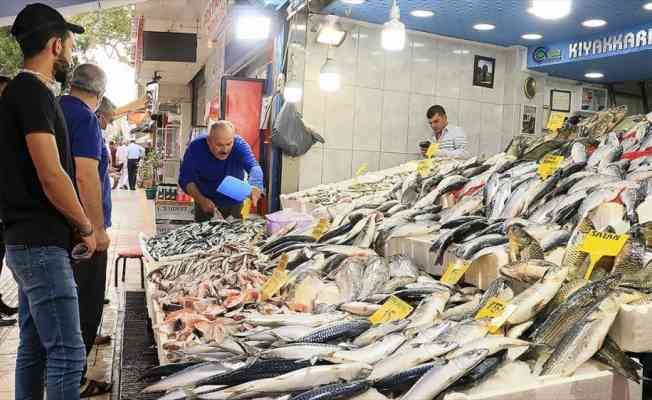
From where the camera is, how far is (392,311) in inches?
115

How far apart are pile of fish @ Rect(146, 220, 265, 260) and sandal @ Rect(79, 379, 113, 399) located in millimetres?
1044

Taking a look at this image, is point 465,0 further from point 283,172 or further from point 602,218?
point 602,218

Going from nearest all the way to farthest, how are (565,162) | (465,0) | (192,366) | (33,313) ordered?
(192,366) < (33,313) < (565,162) < (465,0)

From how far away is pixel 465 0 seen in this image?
26.2 feet

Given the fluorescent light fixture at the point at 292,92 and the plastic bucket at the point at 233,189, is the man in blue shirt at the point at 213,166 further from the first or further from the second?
Answer: the fluorescent light fixture at the point at 292,92

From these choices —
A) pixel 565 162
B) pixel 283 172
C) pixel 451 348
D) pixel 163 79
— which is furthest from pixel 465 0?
pixel 163 79

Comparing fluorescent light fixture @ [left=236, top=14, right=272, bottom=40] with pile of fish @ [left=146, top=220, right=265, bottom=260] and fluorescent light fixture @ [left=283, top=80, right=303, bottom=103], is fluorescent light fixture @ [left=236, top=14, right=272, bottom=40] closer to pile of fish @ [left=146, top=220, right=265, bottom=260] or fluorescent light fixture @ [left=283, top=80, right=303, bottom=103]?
fluorescent light fixture @ [left=283, top=80, right=303, bottom=103]

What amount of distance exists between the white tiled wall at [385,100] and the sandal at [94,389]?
5.15 m

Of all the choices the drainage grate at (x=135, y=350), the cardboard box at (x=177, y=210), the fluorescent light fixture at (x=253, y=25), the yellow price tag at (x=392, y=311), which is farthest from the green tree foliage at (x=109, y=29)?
the yellow price tag at (x=392, y=311)

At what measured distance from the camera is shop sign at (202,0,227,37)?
36.5ft

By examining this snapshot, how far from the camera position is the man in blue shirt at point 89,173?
396 cm

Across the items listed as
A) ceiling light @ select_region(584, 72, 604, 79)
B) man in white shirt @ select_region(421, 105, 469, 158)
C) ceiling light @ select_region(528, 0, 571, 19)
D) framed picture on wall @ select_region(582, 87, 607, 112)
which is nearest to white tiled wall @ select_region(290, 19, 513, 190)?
man in white shirt @ select_region(421, 105, 469, 158)

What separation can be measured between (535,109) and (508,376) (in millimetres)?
9656

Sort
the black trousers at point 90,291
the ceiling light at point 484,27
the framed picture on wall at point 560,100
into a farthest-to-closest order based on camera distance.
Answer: the framed picture on wall at point 560,100, the ceiling light at point 484,27, the black trousers at point 90,291
